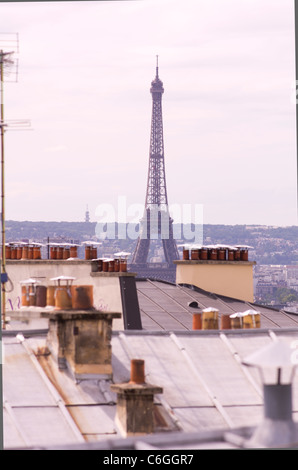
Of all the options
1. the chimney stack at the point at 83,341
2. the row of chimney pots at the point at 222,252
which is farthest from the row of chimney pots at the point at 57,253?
the chimney stack at the point at 83,341

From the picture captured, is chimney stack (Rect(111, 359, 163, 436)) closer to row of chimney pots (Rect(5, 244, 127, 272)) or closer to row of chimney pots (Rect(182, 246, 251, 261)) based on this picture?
row of chimney pots (Rect(5, 244, 127, 272))

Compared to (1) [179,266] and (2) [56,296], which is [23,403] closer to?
(2) [56,296]

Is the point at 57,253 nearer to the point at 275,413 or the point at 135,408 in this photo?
the point at 135,408

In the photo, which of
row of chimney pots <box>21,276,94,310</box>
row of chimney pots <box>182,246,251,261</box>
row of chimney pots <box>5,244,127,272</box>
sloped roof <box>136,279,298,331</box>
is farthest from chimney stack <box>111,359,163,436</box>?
row of chimney pots <box>182,246,251,261</box>

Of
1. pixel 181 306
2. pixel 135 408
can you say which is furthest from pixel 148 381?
pixel 181 306

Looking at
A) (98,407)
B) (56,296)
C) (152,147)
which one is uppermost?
(152,147)

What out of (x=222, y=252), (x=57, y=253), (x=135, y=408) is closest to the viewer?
(x=135, y=408)

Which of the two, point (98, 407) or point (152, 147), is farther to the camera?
point (152, 147)
